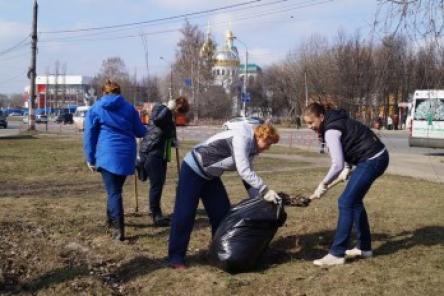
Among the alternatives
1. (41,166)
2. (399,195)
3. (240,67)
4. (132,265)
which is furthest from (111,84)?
(240,67)

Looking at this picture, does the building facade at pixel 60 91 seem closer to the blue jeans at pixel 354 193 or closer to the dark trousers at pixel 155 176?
the dark trousers at pixel 155 176

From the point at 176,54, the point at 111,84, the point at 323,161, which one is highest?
the point at 176,54

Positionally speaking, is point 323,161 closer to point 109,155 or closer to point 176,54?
point 109,155

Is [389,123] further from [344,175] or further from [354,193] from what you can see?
[354,193]

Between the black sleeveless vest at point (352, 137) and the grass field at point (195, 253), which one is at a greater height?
the black sleeveless vest at point (352, 137)

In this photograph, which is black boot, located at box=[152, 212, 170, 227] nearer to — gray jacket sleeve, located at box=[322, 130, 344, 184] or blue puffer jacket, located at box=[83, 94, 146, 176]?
blue puffer jacket, located at box=[83, 94, 146, 176]

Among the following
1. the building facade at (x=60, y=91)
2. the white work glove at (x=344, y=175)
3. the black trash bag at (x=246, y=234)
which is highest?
the building facade at (x=60, y=91)

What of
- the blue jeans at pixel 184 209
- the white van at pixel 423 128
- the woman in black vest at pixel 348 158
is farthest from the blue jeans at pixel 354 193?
the white van at pixel 423 128

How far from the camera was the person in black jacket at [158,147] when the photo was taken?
739 centimetres

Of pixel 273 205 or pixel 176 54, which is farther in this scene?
pixel 176 54

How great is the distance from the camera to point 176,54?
73188mm

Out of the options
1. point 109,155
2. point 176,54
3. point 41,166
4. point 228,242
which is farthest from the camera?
point 176,54

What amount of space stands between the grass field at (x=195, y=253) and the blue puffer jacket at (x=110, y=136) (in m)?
0.85

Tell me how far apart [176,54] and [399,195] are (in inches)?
2553
